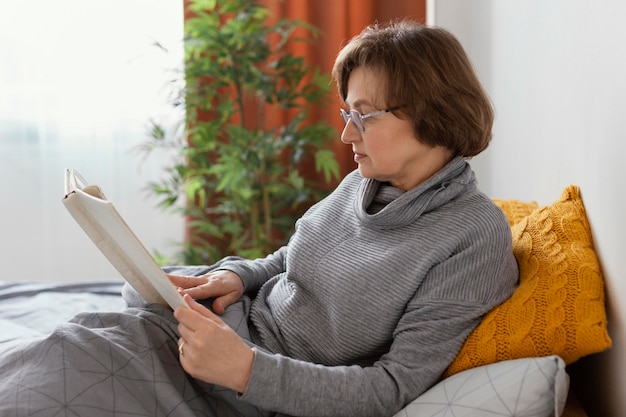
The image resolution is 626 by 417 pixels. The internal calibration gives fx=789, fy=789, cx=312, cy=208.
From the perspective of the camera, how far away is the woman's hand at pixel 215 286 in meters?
1.50

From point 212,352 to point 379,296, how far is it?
310 millimetres

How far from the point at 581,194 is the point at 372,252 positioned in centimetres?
40

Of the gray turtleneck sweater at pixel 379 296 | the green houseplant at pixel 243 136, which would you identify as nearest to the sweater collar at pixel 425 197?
the gray turtleneck sweater at pixel 379 296

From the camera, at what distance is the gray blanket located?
1115 mm

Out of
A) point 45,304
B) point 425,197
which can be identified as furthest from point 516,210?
point 45,304

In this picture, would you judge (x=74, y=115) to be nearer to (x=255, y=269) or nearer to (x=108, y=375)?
(x=255, y=269)

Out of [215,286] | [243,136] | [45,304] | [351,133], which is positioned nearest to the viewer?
[351,133]

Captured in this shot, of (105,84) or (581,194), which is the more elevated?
(105,84)

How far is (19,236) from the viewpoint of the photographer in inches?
137

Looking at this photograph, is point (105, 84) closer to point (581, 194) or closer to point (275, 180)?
point (275, 180)

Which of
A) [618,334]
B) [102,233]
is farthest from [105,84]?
[618,334]

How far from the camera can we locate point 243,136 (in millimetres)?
3102

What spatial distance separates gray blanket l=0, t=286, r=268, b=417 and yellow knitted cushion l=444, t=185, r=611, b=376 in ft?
1.32

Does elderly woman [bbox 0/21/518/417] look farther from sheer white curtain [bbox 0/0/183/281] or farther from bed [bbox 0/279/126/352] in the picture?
sheer white curtain [bbox 0/0/183/281]
